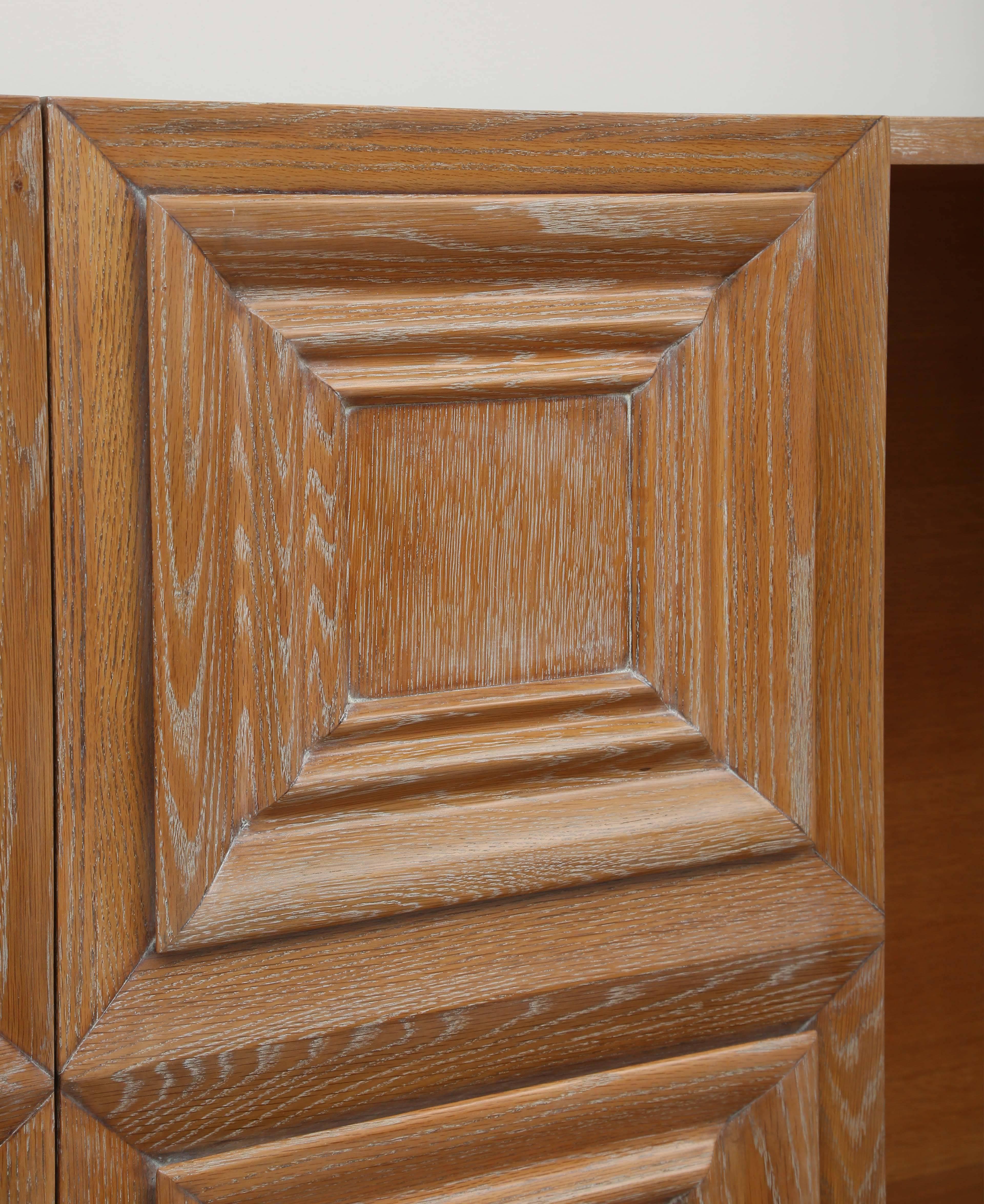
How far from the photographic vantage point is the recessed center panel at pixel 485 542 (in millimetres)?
467

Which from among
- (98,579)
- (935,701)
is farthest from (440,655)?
(935,701)

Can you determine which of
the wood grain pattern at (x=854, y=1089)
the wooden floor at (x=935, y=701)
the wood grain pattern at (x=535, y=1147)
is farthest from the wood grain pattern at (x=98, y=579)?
the wooden floor at (x=935, y=701)

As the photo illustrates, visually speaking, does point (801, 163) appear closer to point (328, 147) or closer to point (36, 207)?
point (328, 147)

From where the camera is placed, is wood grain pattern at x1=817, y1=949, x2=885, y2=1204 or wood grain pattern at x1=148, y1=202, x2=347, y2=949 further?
wood grain pattern at x1=817, y1=949, x2=885, y2=1204

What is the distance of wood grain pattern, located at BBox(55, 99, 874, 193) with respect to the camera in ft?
1.34

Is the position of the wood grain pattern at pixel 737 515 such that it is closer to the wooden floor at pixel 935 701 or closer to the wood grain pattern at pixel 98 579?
the wood grain pattern at pixel 98 579

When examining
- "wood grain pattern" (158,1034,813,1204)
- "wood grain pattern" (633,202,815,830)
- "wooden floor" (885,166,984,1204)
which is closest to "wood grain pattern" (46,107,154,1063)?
"wood grain pattern" (158,1034,813,1204)

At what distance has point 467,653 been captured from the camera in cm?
48

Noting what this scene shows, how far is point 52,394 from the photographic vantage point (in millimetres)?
407

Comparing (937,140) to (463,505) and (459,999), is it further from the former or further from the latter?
(459,999)

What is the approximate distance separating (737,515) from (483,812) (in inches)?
7.4

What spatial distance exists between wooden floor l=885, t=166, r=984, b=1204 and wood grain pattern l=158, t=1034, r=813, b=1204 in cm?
43

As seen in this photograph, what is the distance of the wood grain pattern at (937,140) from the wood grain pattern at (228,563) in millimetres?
334

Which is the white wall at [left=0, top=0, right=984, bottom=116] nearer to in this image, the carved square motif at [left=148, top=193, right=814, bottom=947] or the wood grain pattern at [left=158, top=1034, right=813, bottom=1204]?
the carved square motif at [left=148, top=193, right=814, bottom=947]
